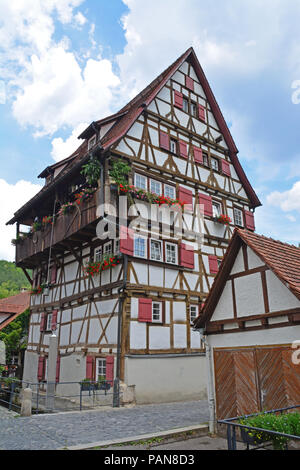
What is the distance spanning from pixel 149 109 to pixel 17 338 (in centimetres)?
1774

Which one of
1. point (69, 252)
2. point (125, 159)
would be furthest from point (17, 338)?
point (125, 159)

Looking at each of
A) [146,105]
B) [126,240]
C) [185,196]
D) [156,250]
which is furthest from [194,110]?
[126,240]

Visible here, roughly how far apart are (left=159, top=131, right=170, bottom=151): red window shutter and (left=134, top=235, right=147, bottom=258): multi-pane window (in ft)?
16.6

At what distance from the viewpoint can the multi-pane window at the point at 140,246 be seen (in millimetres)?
14898

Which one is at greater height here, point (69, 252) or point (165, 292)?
point (69, 252)

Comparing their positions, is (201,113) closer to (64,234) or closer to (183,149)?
(183,149)

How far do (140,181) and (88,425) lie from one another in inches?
393

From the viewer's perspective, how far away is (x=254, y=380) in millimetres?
8391

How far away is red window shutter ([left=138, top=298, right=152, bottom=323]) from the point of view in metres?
14.1

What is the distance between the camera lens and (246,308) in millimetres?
8852

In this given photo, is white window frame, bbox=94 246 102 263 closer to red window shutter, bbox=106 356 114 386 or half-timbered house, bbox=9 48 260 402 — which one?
half-timbered house, bbox=9 48 260 402

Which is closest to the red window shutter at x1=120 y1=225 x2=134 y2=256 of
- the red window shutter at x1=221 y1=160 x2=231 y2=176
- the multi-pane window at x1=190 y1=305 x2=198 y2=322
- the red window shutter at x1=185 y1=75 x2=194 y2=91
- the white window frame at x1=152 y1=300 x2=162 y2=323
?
the white window frame at x1=152 y1=300 x2=162 y2=323

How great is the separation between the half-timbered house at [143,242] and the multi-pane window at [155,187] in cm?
7

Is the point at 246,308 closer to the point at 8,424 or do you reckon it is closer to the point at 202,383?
the point at 8,424
